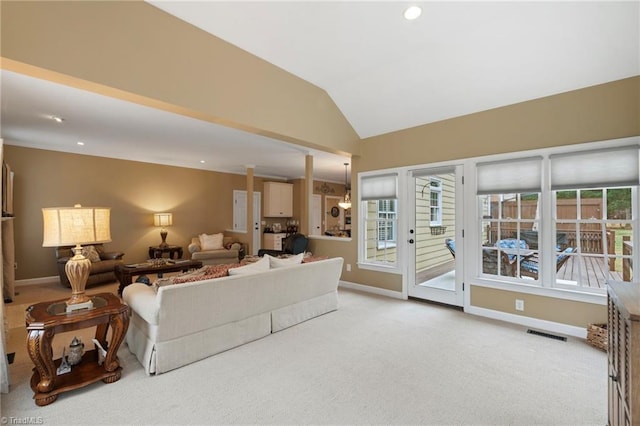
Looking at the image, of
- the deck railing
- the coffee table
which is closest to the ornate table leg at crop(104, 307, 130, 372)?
the coffee table

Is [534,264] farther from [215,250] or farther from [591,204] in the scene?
[215,250]

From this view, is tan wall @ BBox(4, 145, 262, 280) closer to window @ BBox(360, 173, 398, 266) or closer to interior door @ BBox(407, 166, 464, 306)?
window @ BBox(360, 173, 398, 266)

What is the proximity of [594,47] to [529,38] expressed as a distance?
23.0 inches

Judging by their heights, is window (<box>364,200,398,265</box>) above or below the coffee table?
above

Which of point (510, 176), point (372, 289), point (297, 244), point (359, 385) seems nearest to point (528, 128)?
point (510, 176)

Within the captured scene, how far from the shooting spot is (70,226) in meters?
2.17

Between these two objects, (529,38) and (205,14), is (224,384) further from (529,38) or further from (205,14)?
(529,38)

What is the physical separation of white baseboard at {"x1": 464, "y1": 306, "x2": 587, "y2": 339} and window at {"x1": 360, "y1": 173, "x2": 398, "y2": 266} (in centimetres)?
138

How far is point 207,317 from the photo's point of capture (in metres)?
2.63

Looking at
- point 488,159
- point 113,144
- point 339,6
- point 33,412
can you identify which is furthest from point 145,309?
point 113,144

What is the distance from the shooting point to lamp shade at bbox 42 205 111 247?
2137 mm

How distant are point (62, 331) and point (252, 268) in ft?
4.88

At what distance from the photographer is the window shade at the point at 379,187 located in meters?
4.75

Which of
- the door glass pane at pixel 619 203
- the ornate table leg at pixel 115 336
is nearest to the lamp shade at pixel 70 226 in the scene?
the ornate table leg at pixel 115 336
